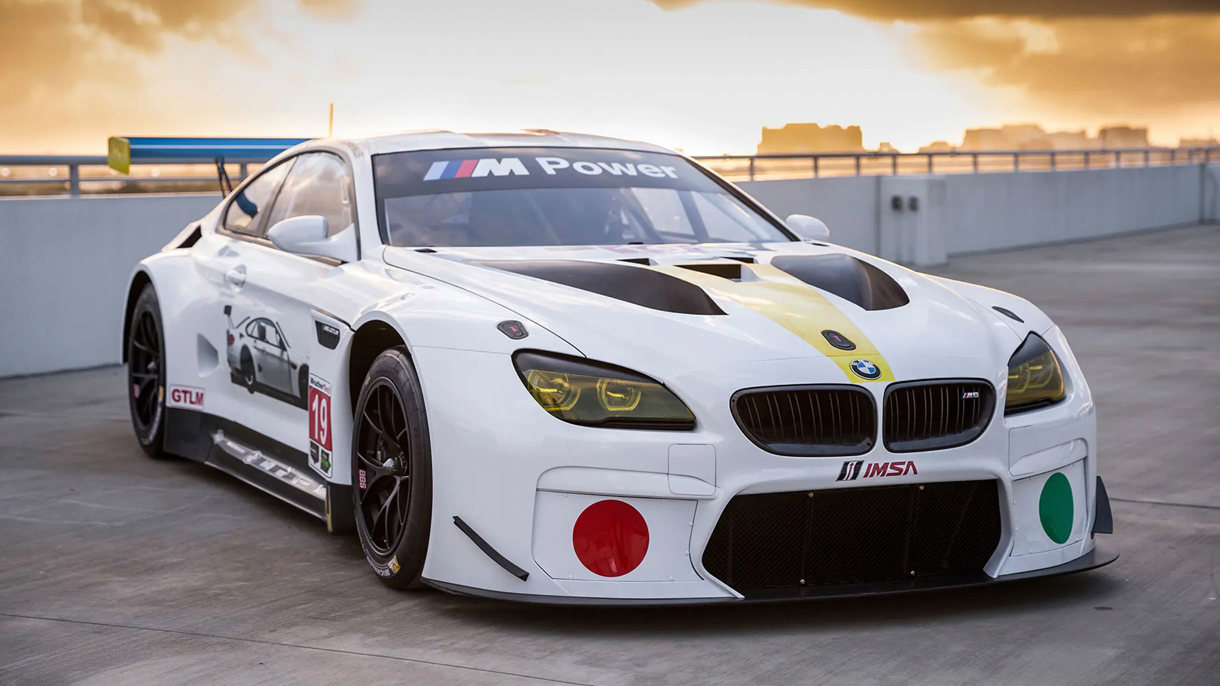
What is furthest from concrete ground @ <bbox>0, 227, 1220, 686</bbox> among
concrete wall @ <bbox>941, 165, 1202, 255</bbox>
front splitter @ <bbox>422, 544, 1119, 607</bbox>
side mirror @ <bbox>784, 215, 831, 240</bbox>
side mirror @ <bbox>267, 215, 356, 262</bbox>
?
concrete wall @ <bbox>941, 165, 1202, 255</bbox>

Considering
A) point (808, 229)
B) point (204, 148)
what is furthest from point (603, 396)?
point (204, 148)

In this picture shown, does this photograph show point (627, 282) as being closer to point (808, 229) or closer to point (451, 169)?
point (451, 169)

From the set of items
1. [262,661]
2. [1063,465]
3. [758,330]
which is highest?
[758,330]

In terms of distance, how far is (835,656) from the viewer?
365 cm

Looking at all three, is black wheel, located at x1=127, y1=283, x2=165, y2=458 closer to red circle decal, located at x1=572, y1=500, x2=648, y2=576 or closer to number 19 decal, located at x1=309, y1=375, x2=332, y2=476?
number 19 decal, located at x1=309, y1=375, x2=332, y2=476

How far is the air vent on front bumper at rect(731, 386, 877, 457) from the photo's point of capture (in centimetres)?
378

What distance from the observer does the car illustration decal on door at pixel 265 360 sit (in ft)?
16.7

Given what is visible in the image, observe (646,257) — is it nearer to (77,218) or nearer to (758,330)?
(758,330)

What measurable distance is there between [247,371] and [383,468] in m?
1.39

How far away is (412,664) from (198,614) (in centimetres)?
79

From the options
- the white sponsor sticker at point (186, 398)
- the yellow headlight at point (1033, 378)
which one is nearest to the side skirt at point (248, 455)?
the white sponsor sticker at point (186, 398)

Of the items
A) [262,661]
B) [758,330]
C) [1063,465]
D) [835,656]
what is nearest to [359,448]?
[262,661]

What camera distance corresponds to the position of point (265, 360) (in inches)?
212

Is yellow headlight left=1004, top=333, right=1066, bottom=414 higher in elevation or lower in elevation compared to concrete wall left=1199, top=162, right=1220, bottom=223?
lower
